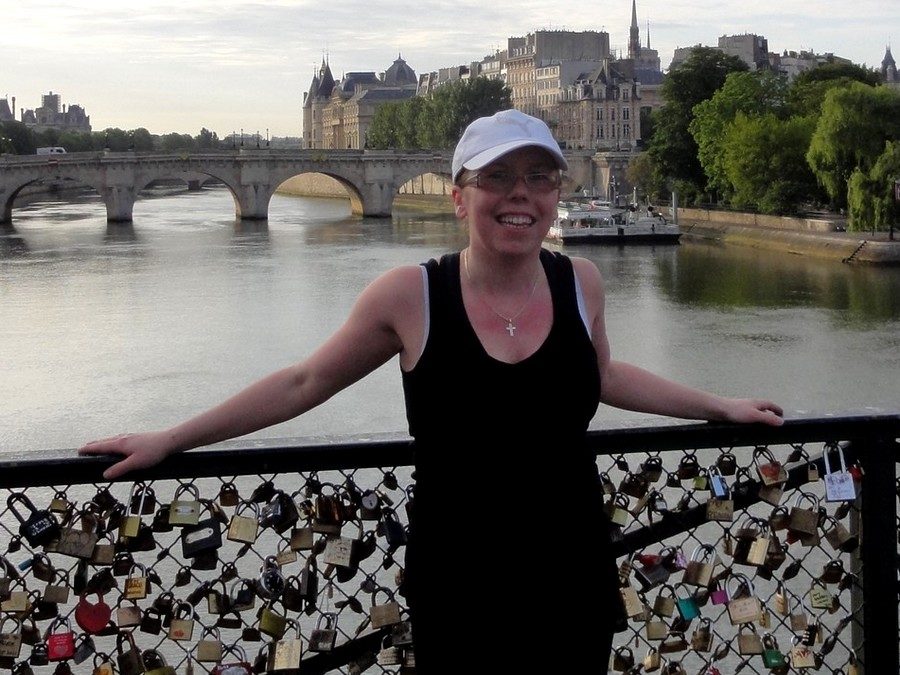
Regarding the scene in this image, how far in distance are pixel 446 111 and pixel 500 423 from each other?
50120mm

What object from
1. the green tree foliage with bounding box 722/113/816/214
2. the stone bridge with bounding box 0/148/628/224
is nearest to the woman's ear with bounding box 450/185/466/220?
the green tree foliage with bounding box 722/113/816/214

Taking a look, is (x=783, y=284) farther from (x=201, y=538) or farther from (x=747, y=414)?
(x=201, y=538)

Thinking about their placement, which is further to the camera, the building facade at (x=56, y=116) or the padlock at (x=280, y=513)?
the building facade at (x=56, y=116)

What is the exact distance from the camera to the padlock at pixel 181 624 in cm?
178

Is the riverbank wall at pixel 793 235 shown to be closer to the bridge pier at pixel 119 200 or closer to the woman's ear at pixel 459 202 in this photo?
the bridge pier at pixel 119 200

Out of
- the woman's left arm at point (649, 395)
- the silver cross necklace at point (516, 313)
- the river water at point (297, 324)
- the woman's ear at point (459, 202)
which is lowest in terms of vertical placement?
the river water at point (297, 324)

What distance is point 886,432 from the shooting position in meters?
1.91

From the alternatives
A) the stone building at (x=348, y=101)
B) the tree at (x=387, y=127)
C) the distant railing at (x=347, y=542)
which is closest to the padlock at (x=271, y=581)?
the distant railing at (x=347, y=542)

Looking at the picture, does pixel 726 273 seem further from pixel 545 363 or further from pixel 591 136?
pixel 591 136

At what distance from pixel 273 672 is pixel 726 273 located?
20.2 meters

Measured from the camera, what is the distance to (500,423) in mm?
1493

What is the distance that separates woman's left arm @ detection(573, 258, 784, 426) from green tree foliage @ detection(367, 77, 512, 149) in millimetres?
47594

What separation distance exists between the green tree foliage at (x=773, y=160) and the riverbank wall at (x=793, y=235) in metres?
0.45

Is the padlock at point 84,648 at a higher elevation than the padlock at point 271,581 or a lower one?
lower
